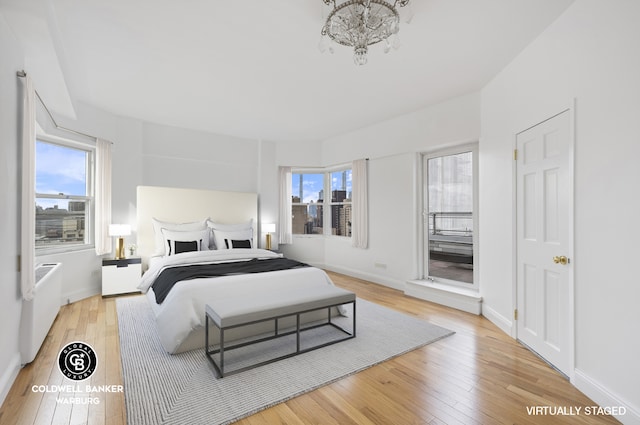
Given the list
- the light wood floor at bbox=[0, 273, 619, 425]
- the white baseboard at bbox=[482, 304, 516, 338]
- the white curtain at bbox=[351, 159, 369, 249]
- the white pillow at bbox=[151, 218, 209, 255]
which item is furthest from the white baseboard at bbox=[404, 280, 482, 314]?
the white pillow at bbox=[151, 218, 209, 255]

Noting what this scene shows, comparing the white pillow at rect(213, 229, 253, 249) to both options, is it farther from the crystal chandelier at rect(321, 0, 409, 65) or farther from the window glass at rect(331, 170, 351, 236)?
the crystal chandelier at rect(321, 0, 409, 65)

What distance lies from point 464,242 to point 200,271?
3345 mm

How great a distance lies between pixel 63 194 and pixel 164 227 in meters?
1.28

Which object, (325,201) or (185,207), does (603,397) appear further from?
(185,207)

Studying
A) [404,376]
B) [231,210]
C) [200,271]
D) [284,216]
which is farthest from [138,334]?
[284,216]

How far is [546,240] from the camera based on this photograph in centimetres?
250

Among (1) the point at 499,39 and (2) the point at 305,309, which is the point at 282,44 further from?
(2) the point at 305,309

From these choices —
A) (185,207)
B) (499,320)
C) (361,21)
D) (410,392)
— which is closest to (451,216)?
(499,320)

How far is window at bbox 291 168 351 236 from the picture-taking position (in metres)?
6.19

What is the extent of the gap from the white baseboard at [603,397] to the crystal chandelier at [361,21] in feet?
8.69

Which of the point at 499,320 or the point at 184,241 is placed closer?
the point at 499,320

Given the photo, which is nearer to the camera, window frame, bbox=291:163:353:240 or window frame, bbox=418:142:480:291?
window frame, bbox=418:142:480:291

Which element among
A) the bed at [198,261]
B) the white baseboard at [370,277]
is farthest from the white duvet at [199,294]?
the white baseboard at [370,277]

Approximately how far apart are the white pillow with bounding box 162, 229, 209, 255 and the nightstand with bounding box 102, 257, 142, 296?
451 mm
